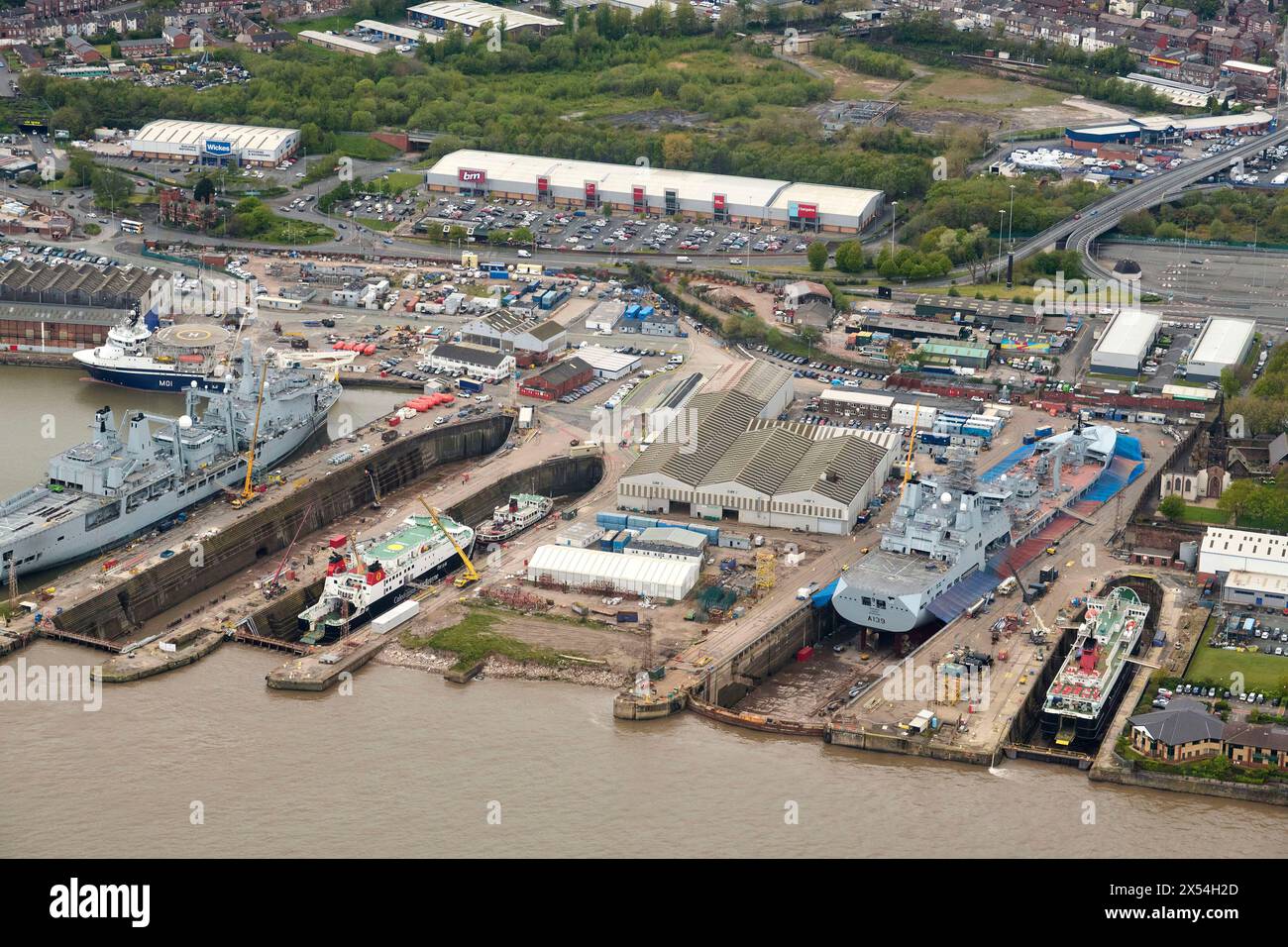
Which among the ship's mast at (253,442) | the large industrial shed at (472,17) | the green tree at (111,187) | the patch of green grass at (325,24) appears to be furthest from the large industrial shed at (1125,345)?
the patch of green grass at (325,24)

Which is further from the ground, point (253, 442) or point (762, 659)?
point (253, 442)

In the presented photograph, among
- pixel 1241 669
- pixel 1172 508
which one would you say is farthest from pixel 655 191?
pixel 1241 669

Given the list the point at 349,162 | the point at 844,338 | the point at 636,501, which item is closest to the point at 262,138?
the point at 349,162

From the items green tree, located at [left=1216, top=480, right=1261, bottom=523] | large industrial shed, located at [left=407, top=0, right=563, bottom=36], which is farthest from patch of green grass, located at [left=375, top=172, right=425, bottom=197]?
green tree, located at [left=1216, top=480, right=1261, bottom=523]

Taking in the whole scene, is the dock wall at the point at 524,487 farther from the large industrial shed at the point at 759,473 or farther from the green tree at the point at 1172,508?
the green tree at the point at 1172,508

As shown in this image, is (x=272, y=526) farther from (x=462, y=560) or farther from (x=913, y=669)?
(x=913, y=669)

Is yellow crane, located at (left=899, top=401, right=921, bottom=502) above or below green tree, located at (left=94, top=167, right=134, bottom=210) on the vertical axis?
above

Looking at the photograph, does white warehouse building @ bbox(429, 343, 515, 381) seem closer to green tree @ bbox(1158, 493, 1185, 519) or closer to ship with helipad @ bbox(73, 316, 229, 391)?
ship with helipad @ bbox(73, 316, 229, 391)
